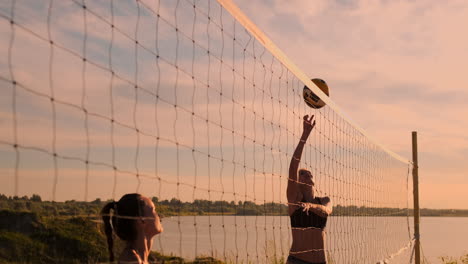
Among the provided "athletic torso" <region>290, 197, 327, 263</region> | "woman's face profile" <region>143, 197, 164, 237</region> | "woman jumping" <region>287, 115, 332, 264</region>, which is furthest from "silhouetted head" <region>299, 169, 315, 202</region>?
"woman's face profile" <region>143, 197, 164, 237</region>

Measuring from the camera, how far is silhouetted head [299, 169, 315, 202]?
673cm

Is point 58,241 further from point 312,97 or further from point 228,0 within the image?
point 228,0

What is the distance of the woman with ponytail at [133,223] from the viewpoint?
3693mm

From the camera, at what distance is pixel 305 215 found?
21.6 ft

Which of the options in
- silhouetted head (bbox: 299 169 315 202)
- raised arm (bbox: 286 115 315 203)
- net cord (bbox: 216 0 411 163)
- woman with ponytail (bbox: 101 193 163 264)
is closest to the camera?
woman with ponytail (bbox: 101 193 163 264)

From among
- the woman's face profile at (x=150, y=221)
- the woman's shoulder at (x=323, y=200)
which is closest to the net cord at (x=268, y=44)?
the woman's shoulder at (x=323, y=200)

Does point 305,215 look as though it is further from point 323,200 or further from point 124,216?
point 124,216

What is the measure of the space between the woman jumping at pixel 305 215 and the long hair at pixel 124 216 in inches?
113

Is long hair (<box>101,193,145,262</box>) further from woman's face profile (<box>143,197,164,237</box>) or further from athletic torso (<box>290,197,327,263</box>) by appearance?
athletic torso (<box>290,197,327,263</box>)

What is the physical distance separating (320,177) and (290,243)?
1808mm

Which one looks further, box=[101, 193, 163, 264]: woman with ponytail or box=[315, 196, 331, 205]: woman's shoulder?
box=[315, 196, 331, 205]: woman's shoulder

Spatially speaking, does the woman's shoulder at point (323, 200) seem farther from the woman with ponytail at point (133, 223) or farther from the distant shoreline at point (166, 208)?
the woman with ponytail at point (133, 223)

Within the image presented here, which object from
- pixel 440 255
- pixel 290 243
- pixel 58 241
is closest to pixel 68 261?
pixel 58 241

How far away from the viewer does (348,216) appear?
10.1 meters
